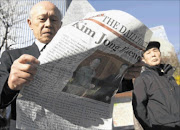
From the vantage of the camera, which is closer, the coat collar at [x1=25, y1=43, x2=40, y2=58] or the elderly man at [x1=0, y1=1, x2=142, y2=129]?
the elderly man at [x1=0, y1=1, x2=142, y2=129]

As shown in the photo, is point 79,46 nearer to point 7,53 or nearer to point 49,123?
point 49,123

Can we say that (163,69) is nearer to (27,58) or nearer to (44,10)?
(44,10)

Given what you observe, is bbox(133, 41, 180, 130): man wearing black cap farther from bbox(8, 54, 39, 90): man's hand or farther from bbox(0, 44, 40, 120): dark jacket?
bbox(8, 54, 39, 90): man's hand

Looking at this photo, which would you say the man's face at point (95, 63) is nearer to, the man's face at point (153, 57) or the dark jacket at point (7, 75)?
the dark jacket at point (7, 75)

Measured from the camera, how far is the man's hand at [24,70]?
0.76m

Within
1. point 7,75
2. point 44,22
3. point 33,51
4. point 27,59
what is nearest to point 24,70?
point 27,59

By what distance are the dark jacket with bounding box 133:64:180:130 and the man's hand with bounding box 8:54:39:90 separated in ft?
3.52

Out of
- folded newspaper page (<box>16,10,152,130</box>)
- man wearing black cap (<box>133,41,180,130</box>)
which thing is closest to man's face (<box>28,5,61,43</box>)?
folded newspaper page (<box>16,10,152,130</box>)

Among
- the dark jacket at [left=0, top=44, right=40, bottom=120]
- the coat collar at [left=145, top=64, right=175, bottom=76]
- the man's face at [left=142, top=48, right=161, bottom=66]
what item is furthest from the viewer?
the man's face at [left=142, top=48, right=161, bottom=66]

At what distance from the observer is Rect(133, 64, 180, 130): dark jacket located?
5.80ft

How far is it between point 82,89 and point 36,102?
0.19 m

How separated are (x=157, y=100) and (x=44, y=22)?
46.1 inches

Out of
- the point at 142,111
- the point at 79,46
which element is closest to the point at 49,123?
the point at 79,46

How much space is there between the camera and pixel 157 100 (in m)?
1.86
